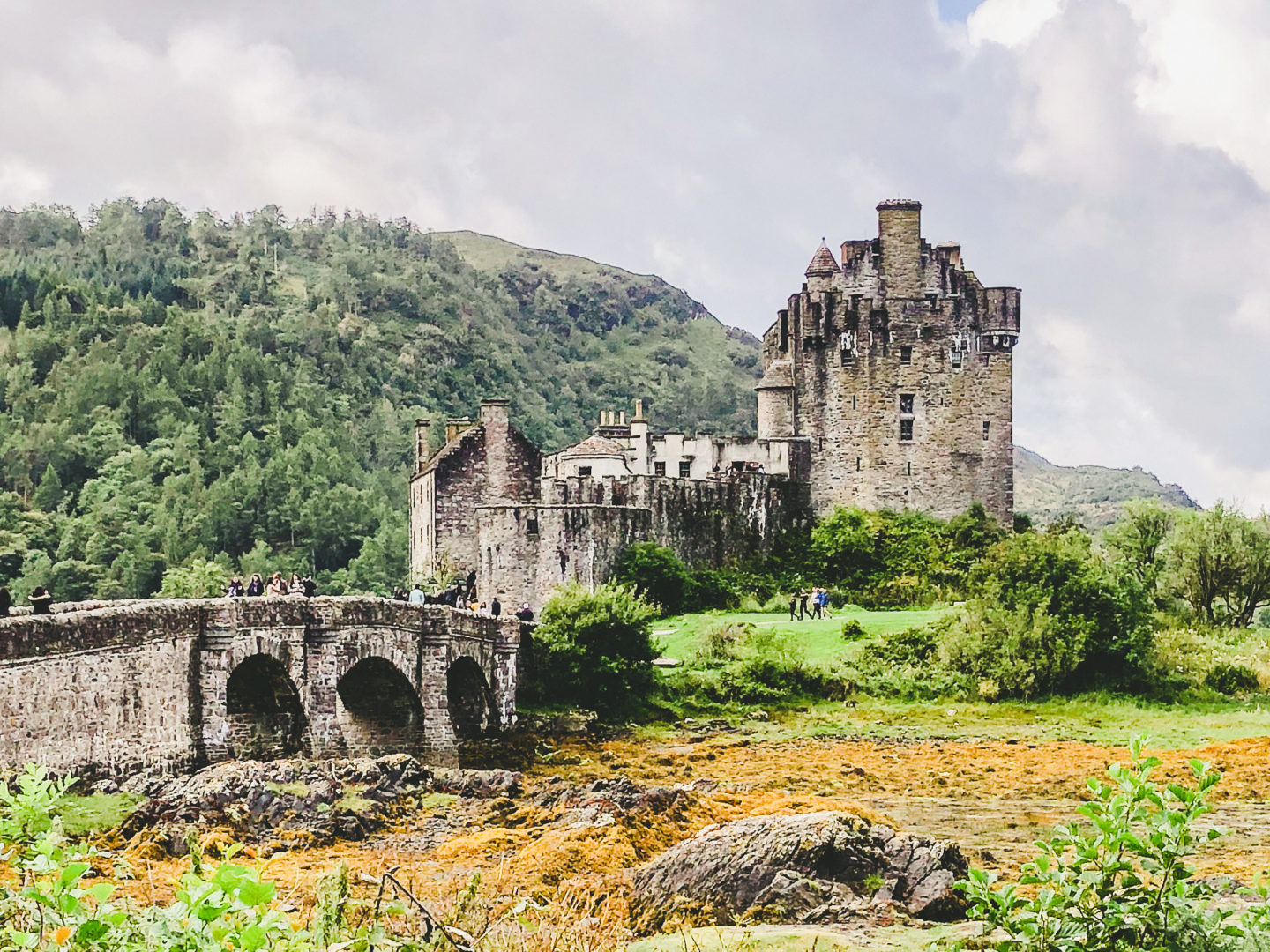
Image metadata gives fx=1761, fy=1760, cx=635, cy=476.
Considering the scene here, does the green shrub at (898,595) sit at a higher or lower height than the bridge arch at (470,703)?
higher

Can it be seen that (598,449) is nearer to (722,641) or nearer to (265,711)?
(722,641)

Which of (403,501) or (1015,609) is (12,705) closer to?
(1015,609)

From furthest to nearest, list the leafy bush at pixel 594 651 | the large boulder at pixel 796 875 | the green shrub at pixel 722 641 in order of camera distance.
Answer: the green shrub at pixel 722 641, the leafy bush at pixel 594 651, the large boulder at pixel 796 875

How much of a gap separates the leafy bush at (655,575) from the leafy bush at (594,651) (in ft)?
31.3

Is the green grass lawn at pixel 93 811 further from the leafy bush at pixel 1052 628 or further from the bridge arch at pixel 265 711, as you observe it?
the leafy bush at pixel 1052 628

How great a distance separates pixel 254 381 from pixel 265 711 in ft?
242

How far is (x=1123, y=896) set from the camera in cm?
1056

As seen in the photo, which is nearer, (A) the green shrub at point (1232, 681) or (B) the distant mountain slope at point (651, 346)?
(A) the green shrub at point (1232, 681)

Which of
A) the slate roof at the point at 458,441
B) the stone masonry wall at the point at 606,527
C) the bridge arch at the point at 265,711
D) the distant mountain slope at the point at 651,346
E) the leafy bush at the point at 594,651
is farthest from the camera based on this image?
the distant mountain slope at the point at 651,346

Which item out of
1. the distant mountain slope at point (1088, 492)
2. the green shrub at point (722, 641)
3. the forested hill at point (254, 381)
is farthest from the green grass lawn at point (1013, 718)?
the distant mountain slope at point (1088, 492)

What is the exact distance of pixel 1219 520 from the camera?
6003cm

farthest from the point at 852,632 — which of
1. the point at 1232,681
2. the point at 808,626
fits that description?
the point at 1232,681

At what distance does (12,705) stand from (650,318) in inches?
6300

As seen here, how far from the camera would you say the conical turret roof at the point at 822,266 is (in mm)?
73125
